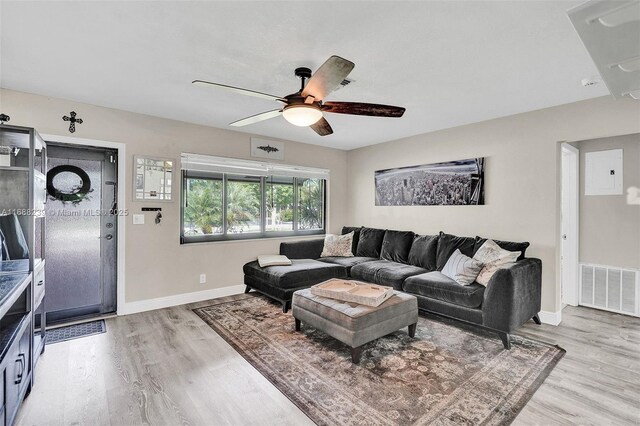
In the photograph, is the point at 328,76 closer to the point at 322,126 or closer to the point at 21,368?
the point at 322,126

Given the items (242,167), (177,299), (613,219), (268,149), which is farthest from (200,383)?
(613,219)

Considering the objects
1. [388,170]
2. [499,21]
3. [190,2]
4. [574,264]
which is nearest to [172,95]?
[190,2]

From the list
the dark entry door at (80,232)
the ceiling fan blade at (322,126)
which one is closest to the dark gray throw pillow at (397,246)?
the ceiling fan blade at (322,126)

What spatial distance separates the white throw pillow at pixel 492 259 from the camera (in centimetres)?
322

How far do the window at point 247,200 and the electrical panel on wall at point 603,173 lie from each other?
3837mm

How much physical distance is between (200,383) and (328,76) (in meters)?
2.39

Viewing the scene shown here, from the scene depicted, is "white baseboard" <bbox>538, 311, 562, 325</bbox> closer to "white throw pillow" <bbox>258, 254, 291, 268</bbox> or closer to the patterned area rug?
the patterned area rug

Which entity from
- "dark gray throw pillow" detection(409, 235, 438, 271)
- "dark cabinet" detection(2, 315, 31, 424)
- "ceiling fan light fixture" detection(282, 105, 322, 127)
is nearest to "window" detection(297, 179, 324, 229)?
"dark gray throw pillow" detection(409, 235, 438, 271)

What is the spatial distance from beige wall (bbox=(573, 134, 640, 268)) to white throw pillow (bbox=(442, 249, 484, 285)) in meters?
1.93

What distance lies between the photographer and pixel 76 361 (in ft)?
8.61

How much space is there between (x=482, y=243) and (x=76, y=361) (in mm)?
4316

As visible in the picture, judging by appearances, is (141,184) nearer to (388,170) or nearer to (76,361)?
(76,361)

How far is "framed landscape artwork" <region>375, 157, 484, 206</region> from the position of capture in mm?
4160

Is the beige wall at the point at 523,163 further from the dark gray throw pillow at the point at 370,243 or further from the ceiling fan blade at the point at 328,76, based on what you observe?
the ceiling fan blade at the point at 328,76
